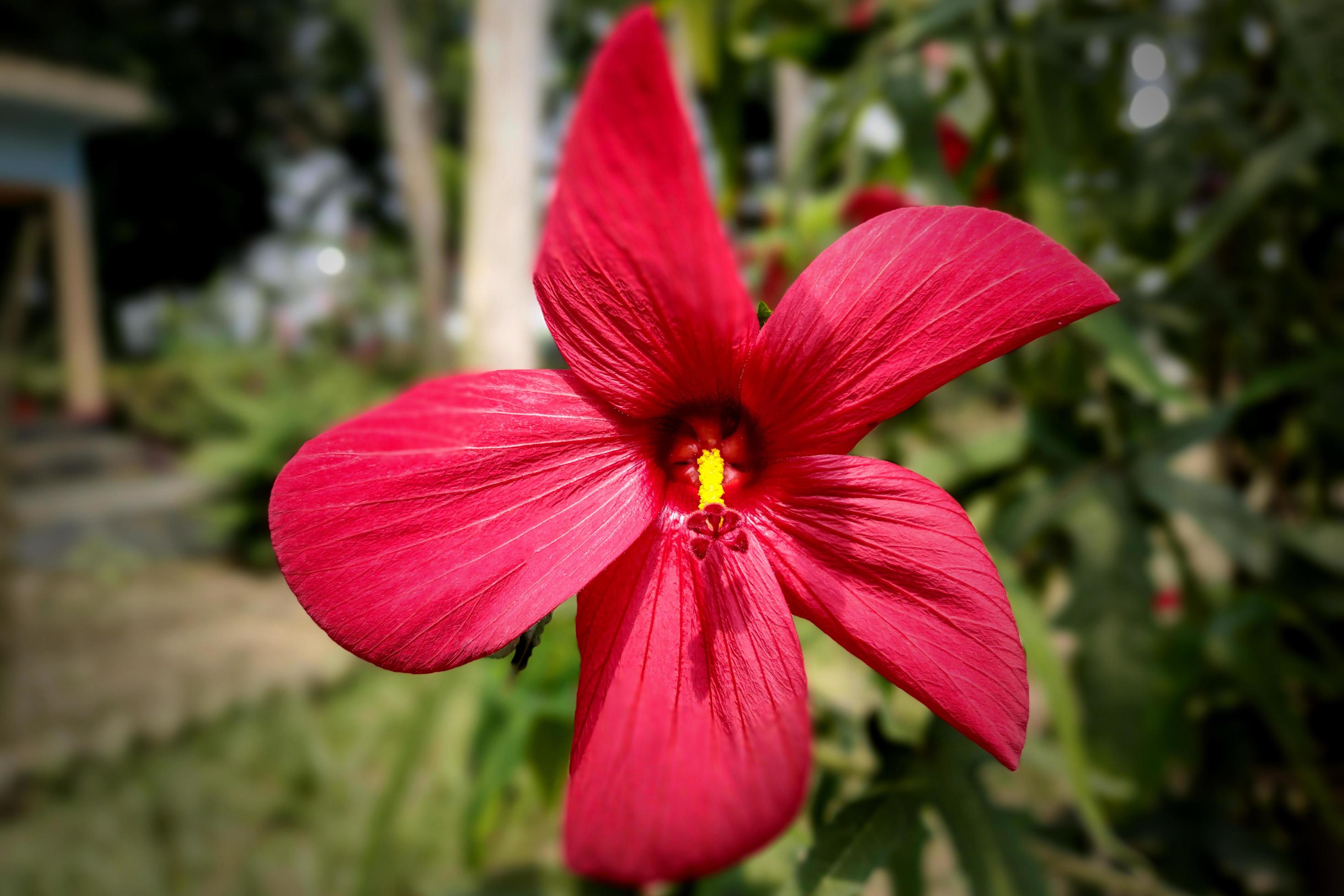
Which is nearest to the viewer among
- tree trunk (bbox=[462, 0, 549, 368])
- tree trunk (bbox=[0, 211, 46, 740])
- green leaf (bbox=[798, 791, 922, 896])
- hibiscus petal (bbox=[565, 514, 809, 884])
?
hibiscus petal (bbox=[565, 514, 809, 884])

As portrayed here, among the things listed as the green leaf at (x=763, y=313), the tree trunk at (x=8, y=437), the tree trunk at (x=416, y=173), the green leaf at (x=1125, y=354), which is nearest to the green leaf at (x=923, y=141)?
the green leaf at (x=1125, y=354)

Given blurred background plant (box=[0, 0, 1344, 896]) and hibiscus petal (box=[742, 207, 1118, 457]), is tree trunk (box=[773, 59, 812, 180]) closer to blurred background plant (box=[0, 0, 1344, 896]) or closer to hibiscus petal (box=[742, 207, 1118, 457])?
blurred background plant (box=[0, 0, 1344, 896])

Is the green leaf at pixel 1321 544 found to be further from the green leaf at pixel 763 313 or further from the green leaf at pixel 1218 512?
the green leaf at pixel 763 313

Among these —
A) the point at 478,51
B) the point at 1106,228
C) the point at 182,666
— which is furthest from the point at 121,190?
the point at 1106,228

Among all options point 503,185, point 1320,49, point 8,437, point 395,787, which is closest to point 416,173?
point 8,437

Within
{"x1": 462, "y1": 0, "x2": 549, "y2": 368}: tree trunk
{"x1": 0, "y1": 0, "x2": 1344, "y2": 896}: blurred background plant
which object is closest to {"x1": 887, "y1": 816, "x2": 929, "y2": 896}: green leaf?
{"x1": 0, "y1": 0, "x2": 1344, "y2": 896}: blurred background plant

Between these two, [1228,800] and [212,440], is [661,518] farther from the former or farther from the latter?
[212,440]
